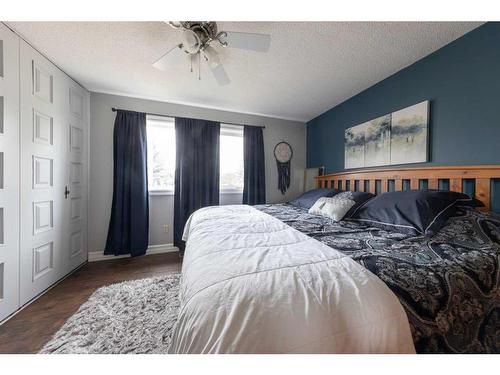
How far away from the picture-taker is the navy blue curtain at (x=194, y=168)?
2.93 m

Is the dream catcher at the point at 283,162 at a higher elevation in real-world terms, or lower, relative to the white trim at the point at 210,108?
lower

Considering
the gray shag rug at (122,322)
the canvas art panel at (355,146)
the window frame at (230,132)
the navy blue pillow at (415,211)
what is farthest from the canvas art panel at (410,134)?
the gray shag rug at (122,322)

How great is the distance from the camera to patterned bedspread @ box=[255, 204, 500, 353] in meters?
0.65

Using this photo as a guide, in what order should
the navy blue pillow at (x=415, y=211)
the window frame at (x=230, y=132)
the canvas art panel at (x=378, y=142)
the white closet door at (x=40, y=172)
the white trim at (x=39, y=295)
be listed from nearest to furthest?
the navy blue pillow at (x=415, y=211) → the white trim at (x=39, y=295) → the white closet door at (x=40, y=172) → the canvas art panel at (x=378, y=142) → the window frame at (x=230, y=132)

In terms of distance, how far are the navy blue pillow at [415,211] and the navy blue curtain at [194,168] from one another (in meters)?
2.22

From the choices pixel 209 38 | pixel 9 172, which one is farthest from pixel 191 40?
pixel 9 172

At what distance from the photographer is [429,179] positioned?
68.3 inches

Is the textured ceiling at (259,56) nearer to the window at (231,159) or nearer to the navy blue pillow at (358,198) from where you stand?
the window at (231,159)

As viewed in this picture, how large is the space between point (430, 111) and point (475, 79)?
324mm

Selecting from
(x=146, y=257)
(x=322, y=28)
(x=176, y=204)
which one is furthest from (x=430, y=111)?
(x=146, y=257)

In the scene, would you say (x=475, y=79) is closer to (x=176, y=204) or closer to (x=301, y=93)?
(x=301, y=93)

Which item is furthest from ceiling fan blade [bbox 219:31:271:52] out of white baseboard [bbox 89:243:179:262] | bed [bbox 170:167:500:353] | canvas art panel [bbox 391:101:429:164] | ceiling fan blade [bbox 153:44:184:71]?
white baseboard [bbox 89:243:179:262]

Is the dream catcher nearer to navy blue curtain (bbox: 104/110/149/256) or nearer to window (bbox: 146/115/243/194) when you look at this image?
window (bbox: 146/115/243/194)

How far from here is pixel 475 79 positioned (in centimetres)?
146
